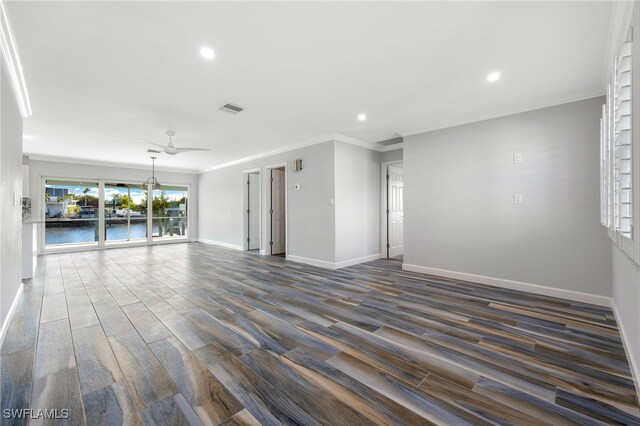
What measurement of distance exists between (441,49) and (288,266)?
4182mm

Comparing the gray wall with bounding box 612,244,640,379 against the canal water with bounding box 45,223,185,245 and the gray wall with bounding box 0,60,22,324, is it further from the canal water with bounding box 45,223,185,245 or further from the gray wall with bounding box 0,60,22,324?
the canal water with bounding box 45,223,185,245

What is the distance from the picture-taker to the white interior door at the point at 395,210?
612cm

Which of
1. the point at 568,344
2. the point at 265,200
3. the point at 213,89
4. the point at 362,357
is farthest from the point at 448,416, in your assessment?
the point at 265,200

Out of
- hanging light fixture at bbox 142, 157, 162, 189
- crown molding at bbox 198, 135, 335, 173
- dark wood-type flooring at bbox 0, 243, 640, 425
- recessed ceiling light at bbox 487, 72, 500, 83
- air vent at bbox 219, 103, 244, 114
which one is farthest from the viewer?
hanging light fixture at bbox 142, 157, 162, 189

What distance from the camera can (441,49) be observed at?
240cm

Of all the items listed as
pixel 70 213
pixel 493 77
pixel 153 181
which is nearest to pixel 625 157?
pixel 493 77

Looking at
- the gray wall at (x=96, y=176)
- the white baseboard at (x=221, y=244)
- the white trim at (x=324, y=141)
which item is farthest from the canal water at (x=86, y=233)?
the white trim at (x=324, y=141)

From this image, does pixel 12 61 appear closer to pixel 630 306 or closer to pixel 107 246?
pixel 630 306

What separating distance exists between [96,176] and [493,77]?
9.57 m

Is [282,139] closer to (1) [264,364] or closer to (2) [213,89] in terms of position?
(2) [213,89]

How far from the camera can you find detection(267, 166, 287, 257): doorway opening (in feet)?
22.0

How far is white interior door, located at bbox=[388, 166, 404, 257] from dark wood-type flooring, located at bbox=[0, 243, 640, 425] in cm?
251

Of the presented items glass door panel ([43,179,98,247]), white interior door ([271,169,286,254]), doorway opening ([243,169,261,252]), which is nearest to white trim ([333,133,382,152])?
white interior door ([271,169,286,254])

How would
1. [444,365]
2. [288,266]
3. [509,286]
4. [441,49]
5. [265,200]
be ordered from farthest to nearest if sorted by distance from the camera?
[265,200], [288,266], [509,286], [441,49], [444,365]
